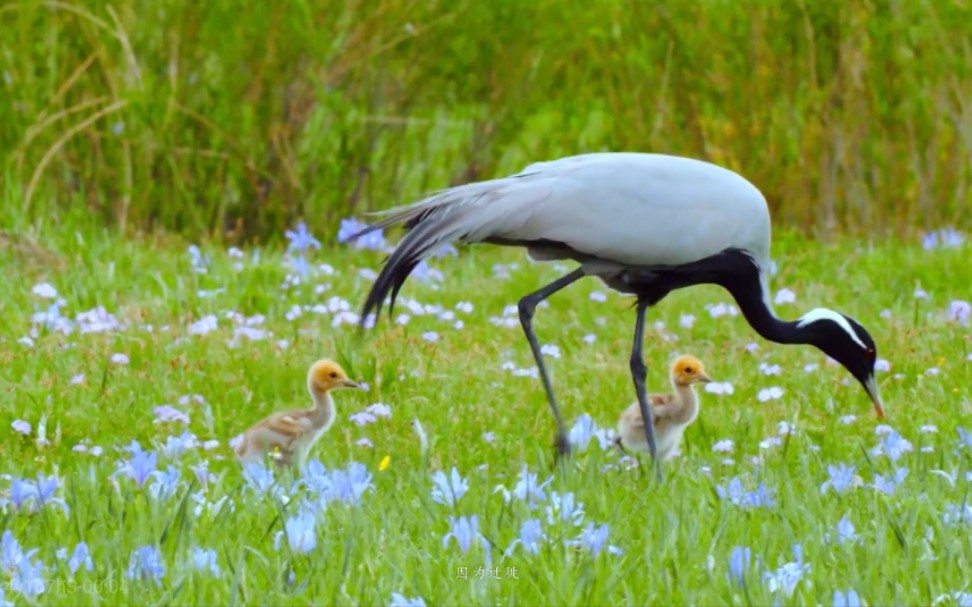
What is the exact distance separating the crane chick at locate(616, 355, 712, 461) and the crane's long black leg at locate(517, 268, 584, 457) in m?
0.23

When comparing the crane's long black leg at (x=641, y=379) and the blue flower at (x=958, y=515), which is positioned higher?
the blue flower at (x=958, y=515)

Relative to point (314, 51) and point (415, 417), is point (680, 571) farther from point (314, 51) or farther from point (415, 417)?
point (314, 51)

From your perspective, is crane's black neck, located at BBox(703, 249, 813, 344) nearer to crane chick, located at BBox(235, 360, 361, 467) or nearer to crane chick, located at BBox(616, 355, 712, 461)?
crane chick, located at BBox(616, 355, 712, 461)

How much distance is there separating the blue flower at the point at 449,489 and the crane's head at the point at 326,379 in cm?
122

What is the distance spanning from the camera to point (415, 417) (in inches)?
217

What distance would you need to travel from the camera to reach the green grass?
11.2ft

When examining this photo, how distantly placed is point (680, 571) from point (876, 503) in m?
0.74

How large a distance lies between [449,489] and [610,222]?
119 centimetres

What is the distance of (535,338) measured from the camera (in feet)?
17.4

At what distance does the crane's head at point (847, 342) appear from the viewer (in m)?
5.48

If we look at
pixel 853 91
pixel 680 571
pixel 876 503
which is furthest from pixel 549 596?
pixel 853 91

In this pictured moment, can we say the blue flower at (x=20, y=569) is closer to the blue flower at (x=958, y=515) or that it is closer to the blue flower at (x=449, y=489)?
the blue flower at (x=449, y=489)

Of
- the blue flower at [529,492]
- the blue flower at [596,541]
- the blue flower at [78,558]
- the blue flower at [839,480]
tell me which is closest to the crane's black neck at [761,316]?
the blue flower at [839,480]

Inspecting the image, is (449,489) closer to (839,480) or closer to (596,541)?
(596,541)
